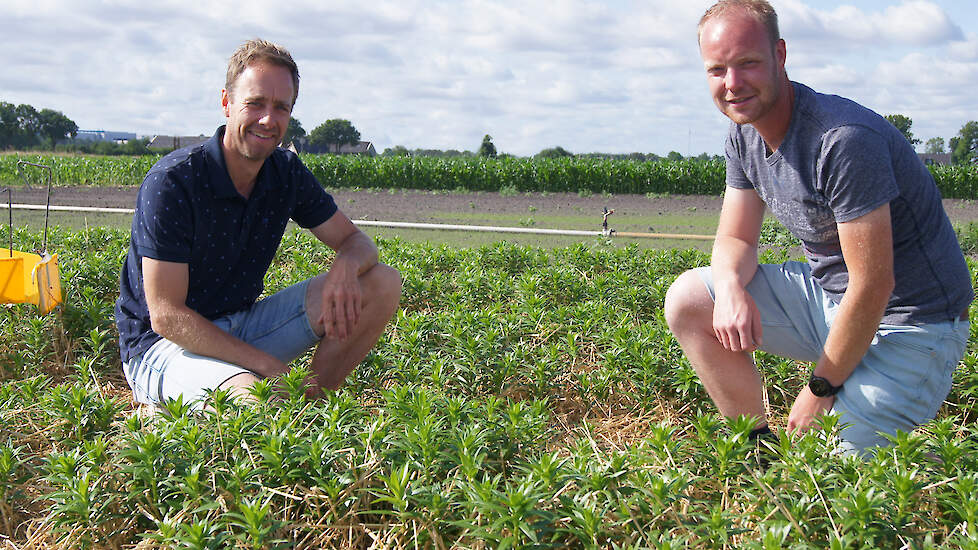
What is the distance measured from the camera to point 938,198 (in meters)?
3.04

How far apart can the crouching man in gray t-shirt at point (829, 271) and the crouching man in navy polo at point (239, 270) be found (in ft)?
5.24

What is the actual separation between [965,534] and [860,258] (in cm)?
92

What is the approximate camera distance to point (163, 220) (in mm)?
3436

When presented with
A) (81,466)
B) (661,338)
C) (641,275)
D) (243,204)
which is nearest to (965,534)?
(661,338)

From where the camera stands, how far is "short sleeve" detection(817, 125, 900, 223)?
274cm

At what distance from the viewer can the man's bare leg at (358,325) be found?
3969mm

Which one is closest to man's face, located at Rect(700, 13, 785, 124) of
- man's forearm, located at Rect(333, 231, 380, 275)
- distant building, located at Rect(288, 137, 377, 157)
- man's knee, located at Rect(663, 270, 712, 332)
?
man's knee, located at Rect(663, 270, 712, 332)

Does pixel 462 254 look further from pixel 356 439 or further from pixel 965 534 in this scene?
pixel 965 534

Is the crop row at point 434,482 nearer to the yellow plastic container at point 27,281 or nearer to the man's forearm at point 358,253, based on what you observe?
the man's forearm at point 358,253

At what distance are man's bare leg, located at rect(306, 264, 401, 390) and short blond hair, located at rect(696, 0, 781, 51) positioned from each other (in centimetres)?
199

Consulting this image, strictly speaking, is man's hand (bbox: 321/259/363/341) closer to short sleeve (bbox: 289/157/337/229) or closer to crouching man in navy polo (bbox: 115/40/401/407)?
crouching man in navy polo (bbox: 115/40/401/407)

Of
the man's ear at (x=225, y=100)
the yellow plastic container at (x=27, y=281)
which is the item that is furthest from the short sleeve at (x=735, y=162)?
the yellow plastic container at (x=27, y=281)

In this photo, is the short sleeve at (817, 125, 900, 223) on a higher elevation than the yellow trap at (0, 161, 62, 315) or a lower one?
higher

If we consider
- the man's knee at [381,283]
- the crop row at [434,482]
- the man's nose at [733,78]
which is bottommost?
the crop row at [434,482]
